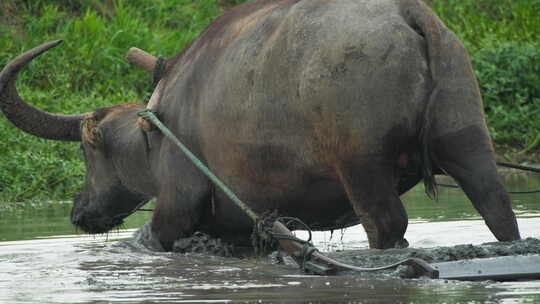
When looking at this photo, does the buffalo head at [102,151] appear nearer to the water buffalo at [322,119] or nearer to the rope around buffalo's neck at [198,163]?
the water buffalo at [322,119]

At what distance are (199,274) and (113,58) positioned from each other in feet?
24.4

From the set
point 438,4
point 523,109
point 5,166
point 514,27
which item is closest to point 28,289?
point 5,166

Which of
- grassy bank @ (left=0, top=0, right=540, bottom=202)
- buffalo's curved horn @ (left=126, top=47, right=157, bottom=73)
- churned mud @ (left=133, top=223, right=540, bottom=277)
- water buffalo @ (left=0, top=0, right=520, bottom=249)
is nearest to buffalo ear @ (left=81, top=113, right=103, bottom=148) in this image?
buffalo's curved horn @ (left=126, top=47, right=157, bottom=73)

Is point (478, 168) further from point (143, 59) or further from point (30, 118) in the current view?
point (30, 118)

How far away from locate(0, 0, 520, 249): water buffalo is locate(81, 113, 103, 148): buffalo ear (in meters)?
0.56

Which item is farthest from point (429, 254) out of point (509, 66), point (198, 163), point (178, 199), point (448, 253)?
point (509, 66)

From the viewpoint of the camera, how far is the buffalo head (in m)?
7.88

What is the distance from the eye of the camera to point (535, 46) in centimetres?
1359

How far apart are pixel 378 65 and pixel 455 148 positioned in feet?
1.67

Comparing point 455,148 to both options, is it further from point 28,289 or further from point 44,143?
point 44,143

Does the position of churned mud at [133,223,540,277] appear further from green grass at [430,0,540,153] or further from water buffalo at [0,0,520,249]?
green grass at [430,0,540,153]

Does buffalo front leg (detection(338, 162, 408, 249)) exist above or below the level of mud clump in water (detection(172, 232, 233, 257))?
above

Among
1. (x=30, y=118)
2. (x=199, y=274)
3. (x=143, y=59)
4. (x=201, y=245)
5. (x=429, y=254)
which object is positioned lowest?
(x=201, y=245)

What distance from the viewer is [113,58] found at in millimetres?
13469
